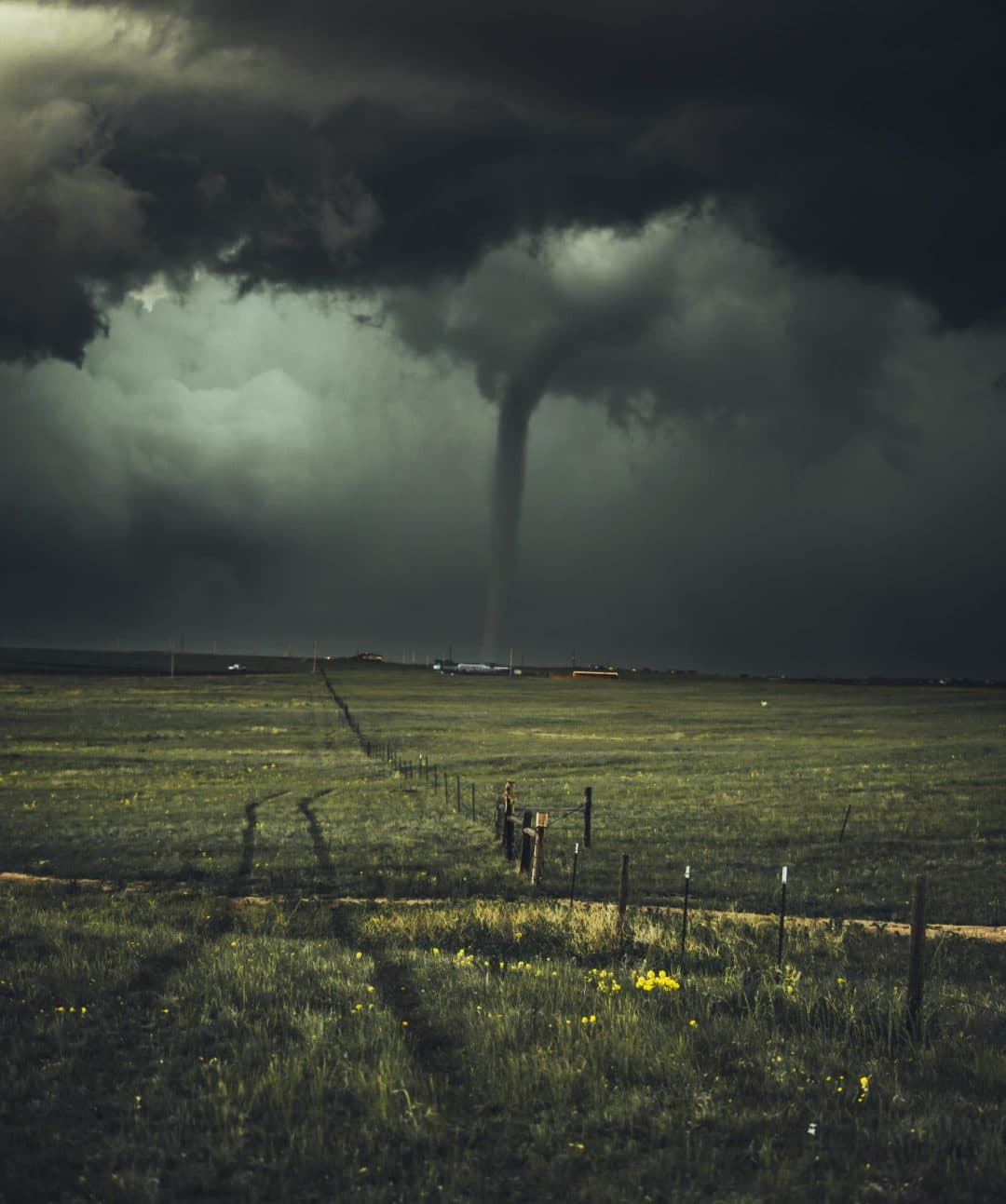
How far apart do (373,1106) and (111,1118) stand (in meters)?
2.23

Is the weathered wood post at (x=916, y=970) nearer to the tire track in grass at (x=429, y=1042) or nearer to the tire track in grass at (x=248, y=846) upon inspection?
the tire track in grass at (x=429, y=1042)

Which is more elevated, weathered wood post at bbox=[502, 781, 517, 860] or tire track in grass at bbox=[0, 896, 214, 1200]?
tire track in grass at bbox=[0, 896, 214, 1200]

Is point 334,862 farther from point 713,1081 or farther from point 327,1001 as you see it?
point 713,1081

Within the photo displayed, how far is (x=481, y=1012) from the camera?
11234 mm

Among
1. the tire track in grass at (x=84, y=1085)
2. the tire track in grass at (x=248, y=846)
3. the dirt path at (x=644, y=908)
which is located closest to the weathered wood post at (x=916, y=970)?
the tire track in grass at (x=84, y=1085)

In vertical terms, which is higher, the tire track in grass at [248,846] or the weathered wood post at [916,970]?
the weathered wood post at [916,970]

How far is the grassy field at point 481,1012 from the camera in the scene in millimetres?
7852

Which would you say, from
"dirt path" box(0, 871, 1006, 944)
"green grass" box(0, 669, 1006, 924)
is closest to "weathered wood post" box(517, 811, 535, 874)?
"green grass" box(0, 669, 1006, 924)

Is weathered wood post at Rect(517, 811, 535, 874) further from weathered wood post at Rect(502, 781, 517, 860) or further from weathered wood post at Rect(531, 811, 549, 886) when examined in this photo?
weathered wood post at Rect(502, 781, 517, 860)

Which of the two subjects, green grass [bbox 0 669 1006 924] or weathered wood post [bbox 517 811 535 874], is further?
green grass [bbox 0 669 1006 924]

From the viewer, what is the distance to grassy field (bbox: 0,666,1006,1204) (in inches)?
309

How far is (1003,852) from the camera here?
3078 centimetres

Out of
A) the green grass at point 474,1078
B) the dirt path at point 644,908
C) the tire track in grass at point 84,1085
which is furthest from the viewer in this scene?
the dirt path at point 644,908

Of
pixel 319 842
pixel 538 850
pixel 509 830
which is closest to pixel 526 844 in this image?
pixel 538 850
